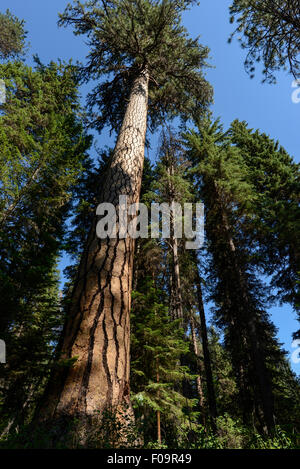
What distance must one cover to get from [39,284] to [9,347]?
3.16ft

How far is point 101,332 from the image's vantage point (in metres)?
2.04

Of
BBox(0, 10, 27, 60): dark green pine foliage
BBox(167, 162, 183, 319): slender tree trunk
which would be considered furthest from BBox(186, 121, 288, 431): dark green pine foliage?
BBox(0, 10, 27, 60): dark green pine foliage

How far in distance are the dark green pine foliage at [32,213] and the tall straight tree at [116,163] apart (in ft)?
→ 2.30

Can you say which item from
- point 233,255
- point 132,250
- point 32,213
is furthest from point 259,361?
point 32,213

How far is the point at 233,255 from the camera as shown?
29.7ft

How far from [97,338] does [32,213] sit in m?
5.17

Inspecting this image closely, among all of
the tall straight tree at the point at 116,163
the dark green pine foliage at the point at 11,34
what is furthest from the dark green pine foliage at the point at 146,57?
the dark green pine foliage at the point at 11,34

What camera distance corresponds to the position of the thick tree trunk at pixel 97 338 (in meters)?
1.66

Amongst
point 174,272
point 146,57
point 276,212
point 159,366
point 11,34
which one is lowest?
point 159,366

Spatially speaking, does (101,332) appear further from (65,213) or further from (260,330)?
(260,330)

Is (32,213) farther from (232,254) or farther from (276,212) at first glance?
(276,212)

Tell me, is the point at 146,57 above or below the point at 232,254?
above

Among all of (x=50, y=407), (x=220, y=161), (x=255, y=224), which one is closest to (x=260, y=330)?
(x=255, y=224)

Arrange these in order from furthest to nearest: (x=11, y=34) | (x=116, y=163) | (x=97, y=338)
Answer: (x=11, y=34), (x=116, y=163), (x=97, y=338)
